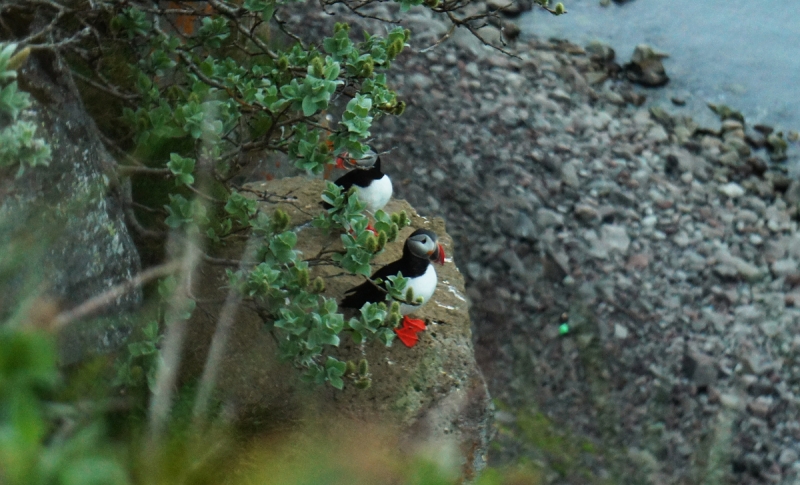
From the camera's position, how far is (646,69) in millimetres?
10859

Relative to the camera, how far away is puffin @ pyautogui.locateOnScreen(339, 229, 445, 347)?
4703 mm

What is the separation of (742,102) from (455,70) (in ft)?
12.4

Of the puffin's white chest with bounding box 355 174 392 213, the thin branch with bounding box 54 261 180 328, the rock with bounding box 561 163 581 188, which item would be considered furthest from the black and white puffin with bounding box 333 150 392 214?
the rock with bounding box 561 163 581 188

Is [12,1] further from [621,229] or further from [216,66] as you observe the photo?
[621,229]

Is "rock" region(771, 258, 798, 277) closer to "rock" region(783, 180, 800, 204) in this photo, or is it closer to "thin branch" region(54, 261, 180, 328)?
"rock" region(783, 180, 800, 204)

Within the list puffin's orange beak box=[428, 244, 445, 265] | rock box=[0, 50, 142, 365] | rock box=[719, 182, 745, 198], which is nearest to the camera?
rock box=[0, 50, 142, 365]

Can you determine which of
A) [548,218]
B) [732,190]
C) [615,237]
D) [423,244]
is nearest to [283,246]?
[423,244]

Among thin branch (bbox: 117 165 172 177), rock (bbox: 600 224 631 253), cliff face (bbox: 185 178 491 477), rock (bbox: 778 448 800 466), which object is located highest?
thin branch (bbox: 117 165 172 177)

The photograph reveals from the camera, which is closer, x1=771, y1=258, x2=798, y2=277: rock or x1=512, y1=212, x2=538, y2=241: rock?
x1=512, y1=212, x2=538, y2=241: rock

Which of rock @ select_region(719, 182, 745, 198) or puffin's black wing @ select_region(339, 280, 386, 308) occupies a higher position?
puffin's black wing @ select_region(339, 280, 386, 308)

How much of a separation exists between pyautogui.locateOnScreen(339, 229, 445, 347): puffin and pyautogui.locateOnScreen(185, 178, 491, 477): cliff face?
0.09m

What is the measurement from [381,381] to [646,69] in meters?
7.57

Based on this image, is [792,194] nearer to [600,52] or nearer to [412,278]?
[600,52]

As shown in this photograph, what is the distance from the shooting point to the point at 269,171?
7215mm
